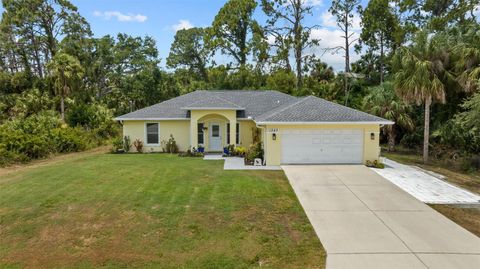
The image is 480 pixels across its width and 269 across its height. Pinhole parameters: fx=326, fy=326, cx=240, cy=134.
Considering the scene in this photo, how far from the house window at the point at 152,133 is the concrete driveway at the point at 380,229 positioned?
1144 centimetres

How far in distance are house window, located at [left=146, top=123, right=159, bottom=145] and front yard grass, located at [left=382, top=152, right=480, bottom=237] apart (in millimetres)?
15469

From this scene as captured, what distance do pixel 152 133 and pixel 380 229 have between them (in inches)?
645

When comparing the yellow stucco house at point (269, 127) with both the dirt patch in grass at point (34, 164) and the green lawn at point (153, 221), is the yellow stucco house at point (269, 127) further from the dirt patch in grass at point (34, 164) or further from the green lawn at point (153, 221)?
the dirt patch in grass at point (34, 164)

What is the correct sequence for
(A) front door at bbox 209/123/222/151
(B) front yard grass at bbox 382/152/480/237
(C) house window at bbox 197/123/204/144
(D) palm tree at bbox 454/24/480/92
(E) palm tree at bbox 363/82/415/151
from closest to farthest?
(B) front yard grass at bbox 382/152/480/237 < (D) palm tree at bbox 454/24/480/92 < (C) house window at bbox 197/123/204/144 < (A) front door at bbox 209/123/222/151 < (E) palm tree at bbox 363/82/415/151

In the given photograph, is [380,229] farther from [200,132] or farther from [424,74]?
[200,132]

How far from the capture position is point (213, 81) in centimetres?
3947

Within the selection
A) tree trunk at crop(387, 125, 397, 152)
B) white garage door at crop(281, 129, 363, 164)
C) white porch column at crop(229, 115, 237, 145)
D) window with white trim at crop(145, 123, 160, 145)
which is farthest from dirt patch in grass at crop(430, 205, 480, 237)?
window with white trim at crop(145, 123, 160, 145)

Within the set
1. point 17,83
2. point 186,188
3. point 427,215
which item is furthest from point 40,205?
point 17,83

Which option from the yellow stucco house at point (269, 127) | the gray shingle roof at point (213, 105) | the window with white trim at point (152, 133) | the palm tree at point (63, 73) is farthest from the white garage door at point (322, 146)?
the palm tree at point (63, 73)

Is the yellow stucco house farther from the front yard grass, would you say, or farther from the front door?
the front yard grass

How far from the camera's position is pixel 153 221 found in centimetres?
898

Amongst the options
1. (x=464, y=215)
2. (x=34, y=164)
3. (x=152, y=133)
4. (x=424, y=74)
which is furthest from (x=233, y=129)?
(x=464, y=215)

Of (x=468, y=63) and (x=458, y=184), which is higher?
(x=468, y=63)

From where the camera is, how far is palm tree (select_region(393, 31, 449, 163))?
1775cm
